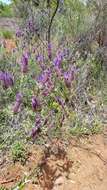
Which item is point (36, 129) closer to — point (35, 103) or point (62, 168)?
point (35, 103)

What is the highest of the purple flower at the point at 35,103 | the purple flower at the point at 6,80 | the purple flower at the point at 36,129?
the purple flower at the point at 6,80

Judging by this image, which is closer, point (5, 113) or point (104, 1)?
point (5, 113)

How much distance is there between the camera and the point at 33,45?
568 cm

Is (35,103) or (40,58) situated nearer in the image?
(35,103)

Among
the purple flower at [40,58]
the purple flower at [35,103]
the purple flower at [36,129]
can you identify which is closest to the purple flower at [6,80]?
the purple flower at [35,103]

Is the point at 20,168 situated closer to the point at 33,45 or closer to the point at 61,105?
the point at 61,105

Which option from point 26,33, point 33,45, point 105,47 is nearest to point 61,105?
point 33,45

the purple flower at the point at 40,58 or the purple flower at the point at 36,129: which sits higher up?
the purple flower at the point at 40,58

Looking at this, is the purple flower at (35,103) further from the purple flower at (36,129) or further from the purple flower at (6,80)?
the purple flower at (6,80)

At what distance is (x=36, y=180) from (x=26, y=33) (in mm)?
2746

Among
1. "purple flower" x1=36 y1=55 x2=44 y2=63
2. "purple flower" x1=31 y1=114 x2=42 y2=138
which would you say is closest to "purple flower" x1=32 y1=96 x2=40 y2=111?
"purple flower" x1=31 y1=114 x2=42 y2=138

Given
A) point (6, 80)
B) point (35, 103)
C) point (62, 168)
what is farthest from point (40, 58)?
point (62, 168)

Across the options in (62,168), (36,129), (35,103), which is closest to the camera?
(36,129)

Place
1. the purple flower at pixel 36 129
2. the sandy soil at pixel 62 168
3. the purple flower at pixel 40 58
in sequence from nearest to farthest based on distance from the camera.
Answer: the purple flower at pixel 36 129, the sandy soil at pixel 62 168, the purple flower at pixel 40 58
